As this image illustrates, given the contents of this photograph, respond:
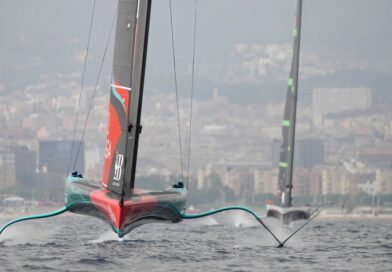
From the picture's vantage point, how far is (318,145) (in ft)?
443

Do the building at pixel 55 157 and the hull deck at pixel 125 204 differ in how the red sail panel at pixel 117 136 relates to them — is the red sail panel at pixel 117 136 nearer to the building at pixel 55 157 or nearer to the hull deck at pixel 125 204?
the hull deck at pixel 125 204

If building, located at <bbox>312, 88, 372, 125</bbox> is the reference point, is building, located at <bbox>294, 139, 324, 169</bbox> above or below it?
below

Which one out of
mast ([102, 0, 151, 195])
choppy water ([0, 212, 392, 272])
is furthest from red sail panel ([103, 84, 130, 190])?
choppy water ([0, 212, 392, 272])

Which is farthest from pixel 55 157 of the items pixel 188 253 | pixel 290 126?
pixel 188 253

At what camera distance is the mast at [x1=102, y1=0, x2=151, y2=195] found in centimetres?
1393

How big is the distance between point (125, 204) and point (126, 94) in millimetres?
1473

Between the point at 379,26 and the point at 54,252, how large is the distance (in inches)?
7265

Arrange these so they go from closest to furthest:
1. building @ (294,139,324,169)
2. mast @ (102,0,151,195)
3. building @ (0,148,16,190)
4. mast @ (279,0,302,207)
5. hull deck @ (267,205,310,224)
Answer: mast @ (102,0,151,195)
hull deck @ (267,205,310,224)
mast @ (279,0,302,207)
building @ (0,148,16,190)
building @ (294,139,324,169)

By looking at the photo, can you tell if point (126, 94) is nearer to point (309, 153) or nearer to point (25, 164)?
point (25, 164)

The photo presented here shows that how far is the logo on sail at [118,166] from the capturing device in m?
13.9

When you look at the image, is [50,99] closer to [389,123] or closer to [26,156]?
[26,156]

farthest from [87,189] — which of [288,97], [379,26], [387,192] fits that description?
[379,26]

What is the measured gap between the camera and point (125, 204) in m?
13.7

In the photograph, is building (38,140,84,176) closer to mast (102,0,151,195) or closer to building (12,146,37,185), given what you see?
building (12,146,37,185)
